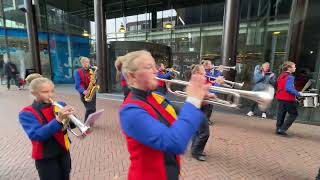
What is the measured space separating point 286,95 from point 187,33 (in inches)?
345

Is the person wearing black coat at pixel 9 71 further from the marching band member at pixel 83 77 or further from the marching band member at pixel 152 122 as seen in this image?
the marching band member at pixel 152 122

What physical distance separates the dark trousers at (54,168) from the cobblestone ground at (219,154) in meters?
1.29

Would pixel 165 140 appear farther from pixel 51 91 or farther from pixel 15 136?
pixel 15 136

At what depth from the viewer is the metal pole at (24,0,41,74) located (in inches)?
544

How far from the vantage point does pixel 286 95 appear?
5539mm

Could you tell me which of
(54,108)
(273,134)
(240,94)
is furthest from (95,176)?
(273,134)

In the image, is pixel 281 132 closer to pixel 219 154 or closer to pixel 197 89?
pixel 219 154

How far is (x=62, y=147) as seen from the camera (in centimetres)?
243

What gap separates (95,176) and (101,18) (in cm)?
928

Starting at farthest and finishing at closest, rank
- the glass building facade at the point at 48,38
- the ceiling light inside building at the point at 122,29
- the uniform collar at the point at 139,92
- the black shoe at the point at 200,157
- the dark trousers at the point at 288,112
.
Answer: the glass building facade at the point at 48,38, the ceiling light inside building at the point at 122,29, the dark trousers at the point at 288,112, the black shoe at the point at 200,157, the uniform collar at the point at 139,92

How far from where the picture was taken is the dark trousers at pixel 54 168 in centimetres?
234

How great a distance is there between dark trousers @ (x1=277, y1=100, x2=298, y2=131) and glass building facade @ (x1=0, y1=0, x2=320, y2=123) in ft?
6.58

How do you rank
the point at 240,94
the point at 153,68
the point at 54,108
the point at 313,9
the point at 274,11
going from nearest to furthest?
the point at 153,68 < the point at 240,94 < the point at 54,108 < the point at 313,9 < the point at 274,11

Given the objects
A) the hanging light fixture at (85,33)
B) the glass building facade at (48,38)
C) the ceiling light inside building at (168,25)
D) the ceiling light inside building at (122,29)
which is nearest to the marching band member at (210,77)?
the ceiling light inside building at (168,25)
